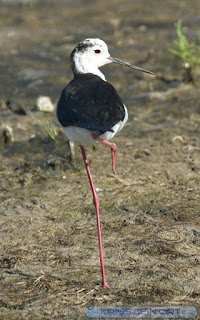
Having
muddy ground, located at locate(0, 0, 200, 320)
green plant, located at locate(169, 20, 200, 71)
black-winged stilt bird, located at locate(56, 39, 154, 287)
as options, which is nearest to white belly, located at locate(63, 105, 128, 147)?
black-winged stilt bird, located at locate(56, 39, 154, 287)

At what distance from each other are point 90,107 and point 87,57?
85 cm

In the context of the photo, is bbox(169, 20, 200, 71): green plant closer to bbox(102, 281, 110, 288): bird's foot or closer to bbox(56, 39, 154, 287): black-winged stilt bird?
bbox(56, 39, 154, 287): black-winged stilt bird

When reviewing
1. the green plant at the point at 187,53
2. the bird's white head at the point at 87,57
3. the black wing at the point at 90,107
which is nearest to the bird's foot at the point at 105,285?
the black wing at the point at 90,107

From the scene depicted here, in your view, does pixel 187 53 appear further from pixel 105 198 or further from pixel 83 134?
pixel 83 134

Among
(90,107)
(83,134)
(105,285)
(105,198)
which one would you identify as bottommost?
(105,198)

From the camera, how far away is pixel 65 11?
29.2ft

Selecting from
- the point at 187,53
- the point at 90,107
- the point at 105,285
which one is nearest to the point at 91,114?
the point at 90,107

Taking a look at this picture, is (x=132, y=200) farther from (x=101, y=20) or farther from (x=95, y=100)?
(x=101, y=20)

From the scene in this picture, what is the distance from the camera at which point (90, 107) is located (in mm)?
3268

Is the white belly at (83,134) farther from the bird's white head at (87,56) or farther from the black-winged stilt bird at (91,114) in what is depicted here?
the bird's white head at (87,56)

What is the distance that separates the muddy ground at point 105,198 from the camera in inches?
117

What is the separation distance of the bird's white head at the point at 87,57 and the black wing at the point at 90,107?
37cm

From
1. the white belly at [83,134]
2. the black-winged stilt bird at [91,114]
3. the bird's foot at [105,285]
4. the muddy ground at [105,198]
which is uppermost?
the black-winged stilt bird at [91,114]

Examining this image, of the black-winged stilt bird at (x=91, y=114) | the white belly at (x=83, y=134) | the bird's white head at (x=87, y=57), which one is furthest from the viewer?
the bird's white head at (x=87, y=57)
